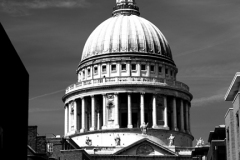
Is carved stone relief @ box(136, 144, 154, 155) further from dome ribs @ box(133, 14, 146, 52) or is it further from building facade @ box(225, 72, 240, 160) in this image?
building facade @ box(225, 72, 240, 160)

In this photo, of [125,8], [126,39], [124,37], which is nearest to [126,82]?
[126,39]

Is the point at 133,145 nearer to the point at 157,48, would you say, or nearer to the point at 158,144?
the point at 158,144

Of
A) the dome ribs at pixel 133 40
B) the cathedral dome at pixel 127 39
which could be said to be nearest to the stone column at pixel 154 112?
the cathedral dome at pixel 127 39

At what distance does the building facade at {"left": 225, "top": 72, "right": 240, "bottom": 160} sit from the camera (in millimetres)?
59750

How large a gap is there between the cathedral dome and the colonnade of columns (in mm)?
10292

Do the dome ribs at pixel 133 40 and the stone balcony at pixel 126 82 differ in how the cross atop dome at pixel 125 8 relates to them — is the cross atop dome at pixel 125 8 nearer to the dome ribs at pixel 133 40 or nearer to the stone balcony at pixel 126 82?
the dome ribs at pixel 133 40

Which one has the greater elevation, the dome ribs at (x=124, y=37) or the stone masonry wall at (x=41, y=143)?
the dome ribs at (x=124, y=37)

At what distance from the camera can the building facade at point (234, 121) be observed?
196 ft

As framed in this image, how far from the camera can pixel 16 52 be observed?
45.9 m

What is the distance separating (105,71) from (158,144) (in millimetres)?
24481

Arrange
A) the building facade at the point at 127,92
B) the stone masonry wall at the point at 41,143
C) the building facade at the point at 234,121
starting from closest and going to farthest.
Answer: the building facade at the point at 234,121 < the stone masonry wall at the point at 41,143 < the building facade at the point at 127,92

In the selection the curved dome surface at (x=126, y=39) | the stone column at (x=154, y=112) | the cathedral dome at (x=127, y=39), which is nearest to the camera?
the stone column at (x=154, y=112)

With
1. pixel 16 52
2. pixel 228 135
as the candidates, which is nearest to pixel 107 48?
pixel 228 135

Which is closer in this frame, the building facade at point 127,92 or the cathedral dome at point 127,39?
the building facade at point 127,92
